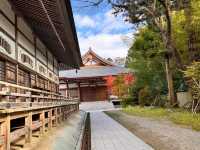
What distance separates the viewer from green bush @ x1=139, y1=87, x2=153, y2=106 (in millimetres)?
29580

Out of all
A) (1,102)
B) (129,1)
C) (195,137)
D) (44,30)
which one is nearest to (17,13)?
(44,30)

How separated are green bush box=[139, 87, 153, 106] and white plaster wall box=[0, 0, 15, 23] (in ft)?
71.5

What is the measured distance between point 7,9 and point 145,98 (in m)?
22.5

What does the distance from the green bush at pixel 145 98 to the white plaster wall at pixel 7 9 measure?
21.8m

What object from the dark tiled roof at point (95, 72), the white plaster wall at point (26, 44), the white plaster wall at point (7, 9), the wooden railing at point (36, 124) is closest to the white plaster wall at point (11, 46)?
the white plaster wall at point (7, 9)

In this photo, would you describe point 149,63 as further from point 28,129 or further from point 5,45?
point 28,129

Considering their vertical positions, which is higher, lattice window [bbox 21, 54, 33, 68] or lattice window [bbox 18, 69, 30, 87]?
lattice window [bbox 21, 54, 33, 68]

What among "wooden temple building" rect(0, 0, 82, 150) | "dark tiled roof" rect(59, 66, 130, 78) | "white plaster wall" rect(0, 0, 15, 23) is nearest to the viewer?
"wooden temple building" rect(0, 0, 82, 150)

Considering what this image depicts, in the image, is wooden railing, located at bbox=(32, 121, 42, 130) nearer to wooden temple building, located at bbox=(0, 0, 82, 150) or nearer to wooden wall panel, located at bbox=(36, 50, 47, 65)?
wooden temple building, located at bbox=(0, 0, 82, 150)

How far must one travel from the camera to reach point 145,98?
2984 cm

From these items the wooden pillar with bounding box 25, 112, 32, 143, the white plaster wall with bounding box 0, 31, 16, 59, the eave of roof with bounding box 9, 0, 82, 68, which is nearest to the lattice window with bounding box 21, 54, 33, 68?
the white plaster wall with bounding box 0, 31, 16, 59

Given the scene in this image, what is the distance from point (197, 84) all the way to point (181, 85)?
11473 millimetres

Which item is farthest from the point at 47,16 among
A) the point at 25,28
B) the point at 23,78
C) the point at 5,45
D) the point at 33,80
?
the point at 33,80

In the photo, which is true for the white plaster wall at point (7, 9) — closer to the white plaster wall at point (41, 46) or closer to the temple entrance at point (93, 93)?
the white plaster wall at point (41, 46)
